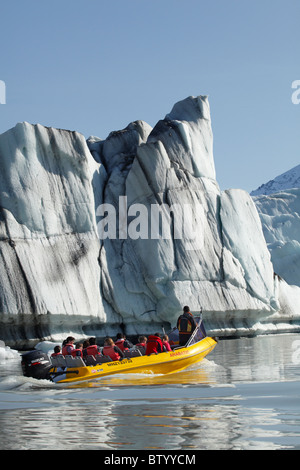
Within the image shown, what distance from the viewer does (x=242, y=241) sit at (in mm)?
34344

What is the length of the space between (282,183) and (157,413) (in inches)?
6908

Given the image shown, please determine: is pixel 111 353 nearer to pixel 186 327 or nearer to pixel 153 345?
pixel 153 345

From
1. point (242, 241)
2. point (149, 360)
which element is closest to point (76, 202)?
point (242, 241)

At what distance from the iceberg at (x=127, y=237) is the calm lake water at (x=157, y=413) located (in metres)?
13.6

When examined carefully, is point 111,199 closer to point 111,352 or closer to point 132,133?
point 132,133

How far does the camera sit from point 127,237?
102 ft

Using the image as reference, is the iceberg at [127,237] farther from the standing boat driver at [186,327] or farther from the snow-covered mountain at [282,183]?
the snow-covered mountain at [282,183]

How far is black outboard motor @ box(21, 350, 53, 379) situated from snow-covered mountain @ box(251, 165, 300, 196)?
14737cm

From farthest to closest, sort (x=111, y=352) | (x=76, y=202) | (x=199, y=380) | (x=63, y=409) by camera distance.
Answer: (x=76, y=202) → (x=111, y=352) → (x=199, y=380) → (x=63, y=409)

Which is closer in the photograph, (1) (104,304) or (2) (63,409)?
(2) (63,409)

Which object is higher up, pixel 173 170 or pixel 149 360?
pixel 173 170

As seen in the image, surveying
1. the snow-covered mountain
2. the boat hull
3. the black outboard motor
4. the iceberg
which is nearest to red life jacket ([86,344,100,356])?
the boat hull

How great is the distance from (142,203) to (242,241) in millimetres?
6399
